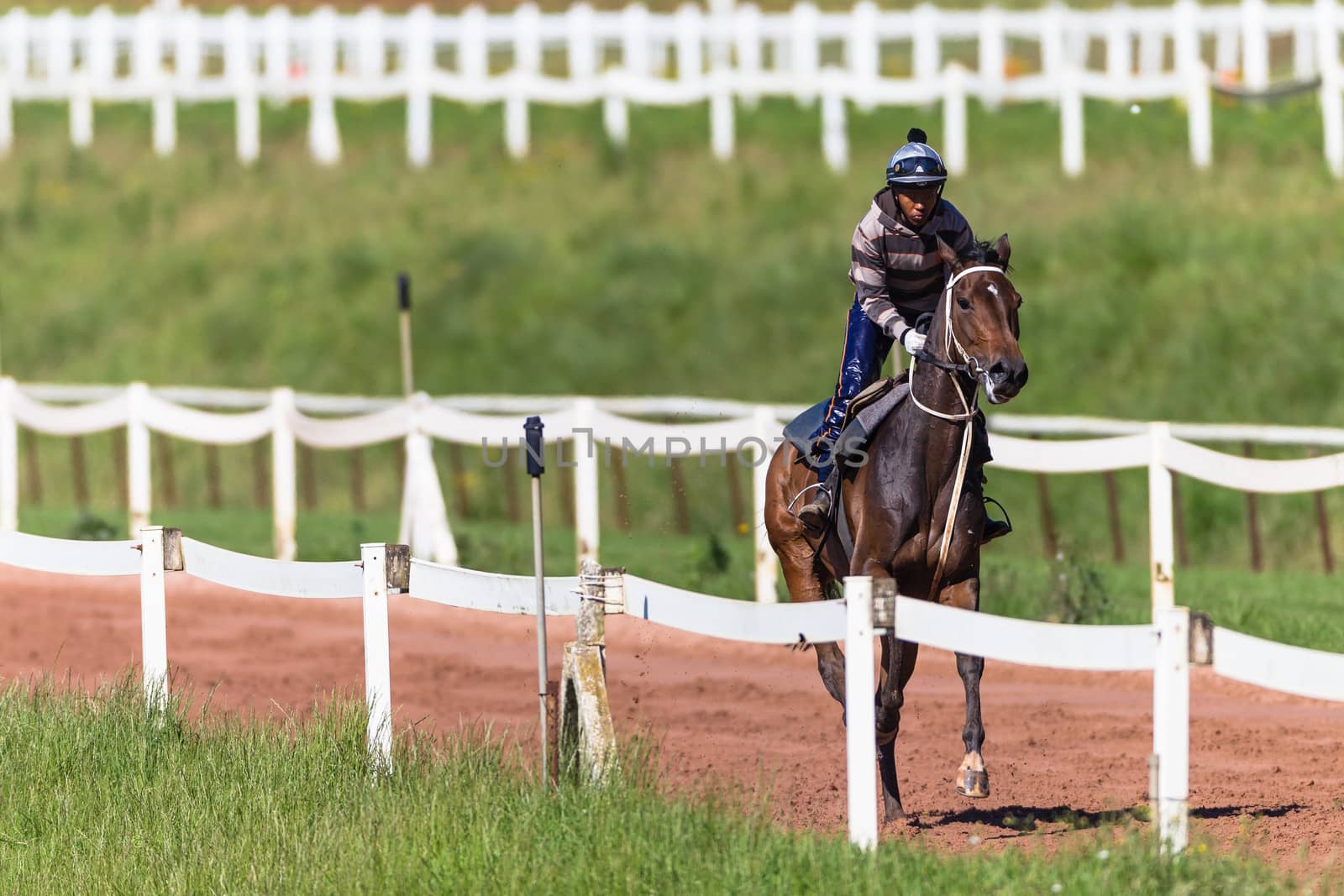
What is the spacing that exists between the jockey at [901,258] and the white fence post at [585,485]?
5554 millimetres

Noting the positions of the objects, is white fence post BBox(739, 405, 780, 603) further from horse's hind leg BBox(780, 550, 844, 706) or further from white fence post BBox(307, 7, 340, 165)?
white fence post BBox(307, 7, 340, 165)

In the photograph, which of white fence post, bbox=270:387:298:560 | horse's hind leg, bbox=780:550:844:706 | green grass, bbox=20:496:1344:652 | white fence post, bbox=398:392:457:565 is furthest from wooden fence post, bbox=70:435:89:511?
horse's hind leg, bbox=780:550:844:706

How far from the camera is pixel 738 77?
28672 mm

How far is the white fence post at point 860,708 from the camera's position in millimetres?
6848

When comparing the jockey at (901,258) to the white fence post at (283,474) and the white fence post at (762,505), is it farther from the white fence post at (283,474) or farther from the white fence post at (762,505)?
the white fence post at (283,474)

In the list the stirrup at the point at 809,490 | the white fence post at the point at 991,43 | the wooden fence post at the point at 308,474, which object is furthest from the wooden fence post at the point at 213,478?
the stirrup at the point at 809,490

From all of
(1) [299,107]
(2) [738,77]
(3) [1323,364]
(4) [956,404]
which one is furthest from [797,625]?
(1) [299,107]

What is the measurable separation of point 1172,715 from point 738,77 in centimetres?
2308

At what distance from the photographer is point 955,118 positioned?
87.1ft

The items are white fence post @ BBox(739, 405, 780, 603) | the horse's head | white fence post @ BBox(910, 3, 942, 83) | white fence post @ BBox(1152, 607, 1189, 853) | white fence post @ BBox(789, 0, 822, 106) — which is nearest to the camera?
white fence post @ BBox(1152, 607, 1189, 853)

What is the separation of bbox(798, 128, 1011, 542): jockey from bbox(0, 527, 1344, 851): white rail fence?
6.15 feet

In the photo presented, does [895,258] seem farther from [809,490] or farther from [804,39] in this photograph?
[804,39]

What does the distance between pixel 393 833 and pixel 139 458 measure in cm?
1082

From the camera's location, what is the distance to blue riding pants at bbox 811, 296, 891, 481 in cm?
972
